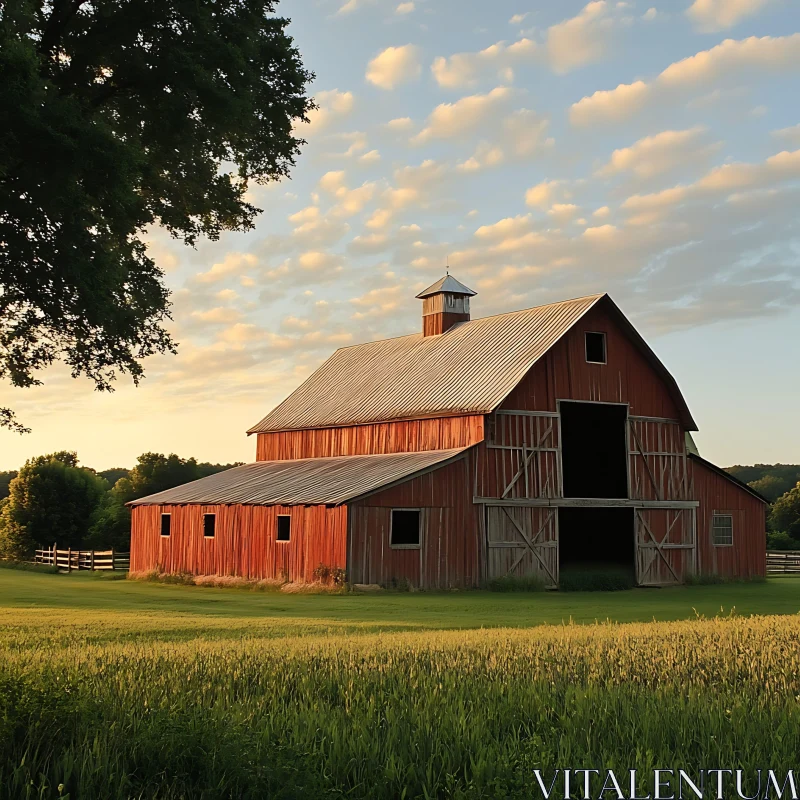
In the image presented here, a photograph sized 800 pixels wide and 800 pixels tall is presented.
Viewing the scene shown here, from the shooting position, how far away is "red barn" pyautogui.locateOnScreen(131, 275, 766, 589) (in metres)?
34.2

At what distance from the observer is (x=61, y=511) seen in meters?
60.1

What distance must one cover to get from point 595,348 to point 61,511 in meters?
35.2

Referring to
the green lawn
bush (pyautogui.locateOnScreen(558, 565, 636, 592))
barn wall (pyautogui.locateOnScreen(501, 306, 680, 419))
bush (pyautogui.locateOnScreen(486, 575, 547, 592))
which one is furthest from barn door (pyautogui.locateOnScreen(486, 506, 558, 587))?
barn wall (pyautogui.locateOnScreen(501, 306, 680, 419))

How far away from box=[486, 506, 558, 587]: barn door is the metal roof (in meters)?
12.5

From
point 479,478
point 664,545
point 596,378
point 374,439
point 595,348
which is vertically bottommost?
point 664,545

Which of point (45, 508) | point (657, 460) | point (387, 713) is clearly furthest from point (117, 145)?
point (45, 508)

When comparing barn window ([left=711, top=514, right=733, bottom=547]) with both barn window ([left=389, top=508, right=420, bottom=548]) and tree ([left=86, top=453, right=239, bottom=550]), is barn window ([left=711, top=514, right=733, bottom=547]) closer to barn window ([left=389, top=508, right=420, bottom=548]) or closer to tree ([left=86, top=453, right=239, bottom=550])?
barn window ([left=389, top=508, right=420, bottom=548])

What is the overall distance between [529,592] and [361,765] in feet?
95.3

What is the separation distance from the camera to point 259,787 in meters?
6.48

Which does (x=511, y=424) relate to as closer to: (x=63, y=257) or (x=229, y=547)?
(x=229, y=547)

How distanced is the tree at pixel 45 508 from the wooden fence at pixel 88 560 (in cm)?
519

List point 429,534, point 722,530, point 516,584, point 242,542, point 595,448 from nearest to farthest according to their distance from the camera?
point 429,534 < point 516,584 < point 242,542 < point 722,530 < point 595,448

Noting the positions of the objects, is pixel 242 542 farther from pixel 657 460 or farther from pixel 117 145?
pixel 117 145

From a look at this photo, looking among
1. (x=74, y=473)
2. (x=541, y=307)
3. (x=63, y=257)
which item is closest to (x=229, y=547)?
(x=541, y=307)
